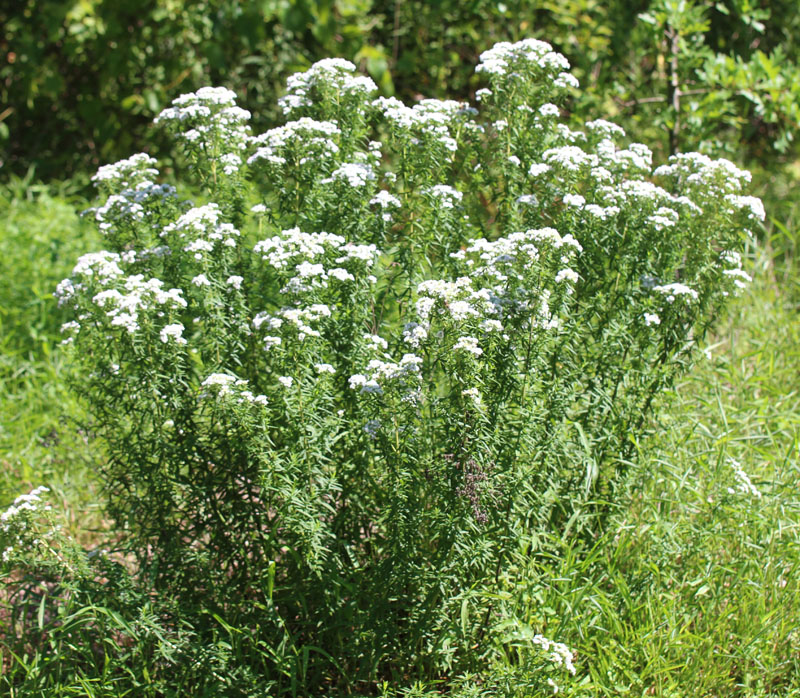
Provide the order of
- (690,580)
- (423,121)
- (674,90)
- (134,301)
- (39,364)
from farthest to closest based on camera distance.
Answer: (674,90) < (39,364) < (690,580) < (423,121) < (134,301)

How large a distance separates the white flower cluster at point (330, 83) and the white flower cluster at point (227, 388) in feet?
3.85

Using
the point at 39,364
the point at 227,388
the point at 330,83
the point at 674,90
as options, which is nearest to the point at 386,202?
the point at 330,83

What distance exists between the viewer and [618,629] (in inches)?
118

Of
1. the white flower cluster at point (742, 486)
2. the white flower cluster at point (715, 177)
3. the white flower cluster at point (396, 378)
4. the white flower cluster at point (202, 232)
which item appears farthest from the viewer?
the white flower cluster at point (742, 486)

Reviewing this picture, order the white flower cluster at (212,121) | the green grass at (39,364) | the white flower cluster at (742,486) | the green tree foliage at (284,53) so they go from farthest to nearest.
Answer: the green tree foliage at (284,53), the green grass at (39,364), the white flower cluster at (742,486), the white flower cluster at (212,121)

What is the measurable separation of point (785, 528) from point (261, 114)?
5917mm

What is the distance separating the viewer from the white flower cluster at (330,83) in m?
3.16

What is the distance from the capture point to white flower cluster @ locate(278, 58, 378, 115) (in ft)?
10.4

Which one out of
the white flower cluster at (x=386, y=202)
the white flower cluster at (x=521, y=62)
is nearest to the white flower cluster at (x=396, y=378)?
the white flower cluster at (x=386, y=202)

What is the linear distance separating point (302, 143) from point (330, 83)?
0.30 meters

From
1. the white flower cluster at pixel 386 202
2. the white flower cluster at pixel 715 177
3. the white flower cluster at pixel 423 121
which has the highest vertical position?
the white flower cluster at pixel 423 121

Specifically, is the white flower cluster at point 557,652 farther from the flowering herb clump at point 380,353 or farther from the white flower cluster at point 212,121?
the white flower cluster at point 212,121

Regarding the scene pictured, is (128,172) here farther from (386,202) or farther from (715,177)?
(715,177)

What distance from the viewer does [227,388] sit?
2.54 meters
